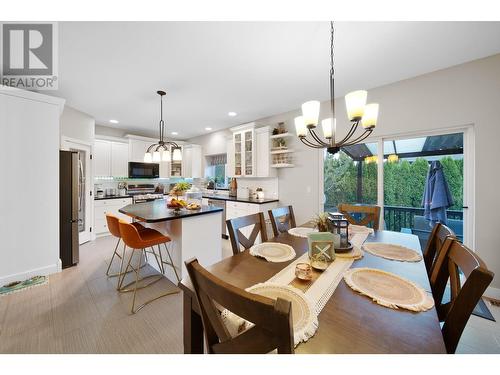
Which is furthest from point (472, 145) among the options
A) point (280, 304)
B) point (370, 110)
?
point (280, 304)

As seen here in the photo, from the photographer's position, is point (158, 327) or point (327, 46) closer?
point (158, 327)

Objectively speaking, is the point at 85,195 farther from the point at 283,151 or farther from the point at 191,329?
the point at 191,329

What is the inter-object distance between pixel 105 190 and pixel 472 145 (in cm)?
659

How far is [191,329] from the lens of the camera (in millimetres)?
936

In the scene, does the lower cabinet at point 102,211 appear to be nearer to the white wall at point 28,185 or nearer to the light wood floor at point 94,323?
the white wall at point 28,185

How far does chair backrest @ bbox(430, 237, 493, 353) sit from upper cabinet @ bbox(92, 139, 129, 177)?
5627 millimetres

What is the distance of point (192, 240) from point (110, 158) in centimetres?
365

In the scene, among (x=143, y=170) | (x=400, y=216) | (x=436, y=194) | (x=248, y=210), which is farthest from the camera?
(x=143, y=170)

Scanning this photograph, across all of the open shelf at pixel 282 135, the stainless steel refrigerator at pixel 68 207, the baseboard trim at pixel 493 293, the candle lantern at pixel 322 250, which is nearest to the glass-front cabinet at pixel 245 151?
the open shelf at pixel 282 135

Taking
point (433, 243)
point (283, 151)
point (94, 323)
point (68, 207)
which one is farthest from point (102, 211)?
point (433, 243)

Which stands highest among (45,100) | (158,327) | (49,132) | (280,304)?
(45,100)

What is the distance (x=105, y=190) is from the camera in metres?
4.86

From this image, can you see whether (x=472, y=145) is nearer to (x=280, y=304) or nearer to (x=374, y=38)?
(x=374, y=38)

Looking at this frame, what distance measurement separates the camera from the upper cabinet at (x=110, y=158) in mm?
4488
